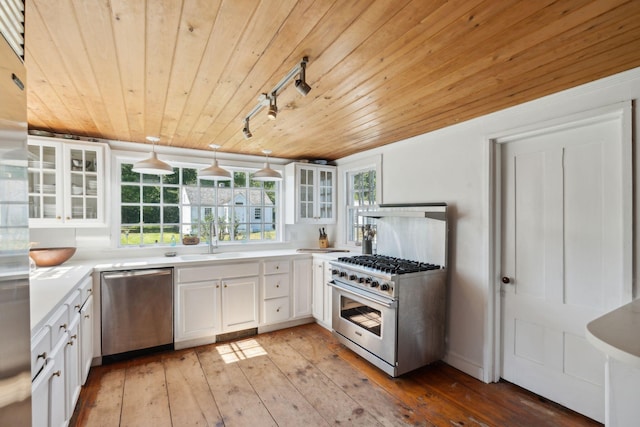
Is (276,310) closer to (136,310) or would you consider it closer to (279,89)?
(136,310)

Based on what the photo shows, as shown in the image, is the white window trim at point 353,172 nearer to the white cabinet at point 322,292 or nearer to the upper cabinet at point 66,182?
the white cabinet at point 322,292

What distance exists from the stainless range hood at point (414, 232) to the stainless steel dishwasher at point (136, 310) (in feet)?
7.93

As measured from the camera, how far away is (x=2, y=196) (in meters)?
0.71

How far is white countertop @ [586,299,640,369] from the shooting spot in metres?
0.97

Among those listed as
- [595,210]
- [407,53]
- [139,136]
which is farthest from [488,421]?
[139,136]

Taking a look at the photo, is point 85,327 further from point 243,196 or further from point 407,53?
point 407,53

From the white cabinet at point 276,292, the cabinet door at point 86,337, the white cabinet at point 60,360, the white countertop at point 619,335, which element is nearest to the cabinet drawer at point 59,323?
the white cabinet at point 60,360

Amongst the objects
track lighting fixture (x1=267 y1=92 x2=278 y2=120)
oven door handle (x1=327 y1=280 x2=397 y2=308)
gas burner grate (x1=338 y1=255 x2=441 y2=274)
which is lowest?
oven door handle (x1=327 y1=280 x2=397 y2=308)

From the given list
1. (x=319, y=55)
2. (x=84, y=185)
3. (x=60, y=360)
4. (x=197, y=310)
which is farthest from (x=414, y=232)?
(x=84, y=185)

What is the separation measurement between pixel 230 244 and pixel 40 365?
277cm

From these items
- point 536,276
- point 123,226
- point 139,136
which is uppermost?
point 139,136

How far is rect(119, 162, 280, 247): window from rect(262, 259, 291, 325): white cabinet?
2.83 ft

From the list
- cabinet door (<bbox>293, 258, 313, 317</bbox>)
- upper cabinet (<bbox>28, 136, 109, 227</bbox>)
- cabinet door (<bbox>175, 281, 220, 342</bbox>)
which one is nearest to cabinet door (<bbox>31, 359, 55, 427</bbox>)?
cabinet door (<bbox>175, 281, 220, 342</bbox>)

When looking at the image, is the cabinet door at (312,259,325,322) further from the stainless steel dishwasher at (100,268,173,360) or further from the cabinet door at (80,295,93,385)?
the cabinet door at (80,295,93,385)
